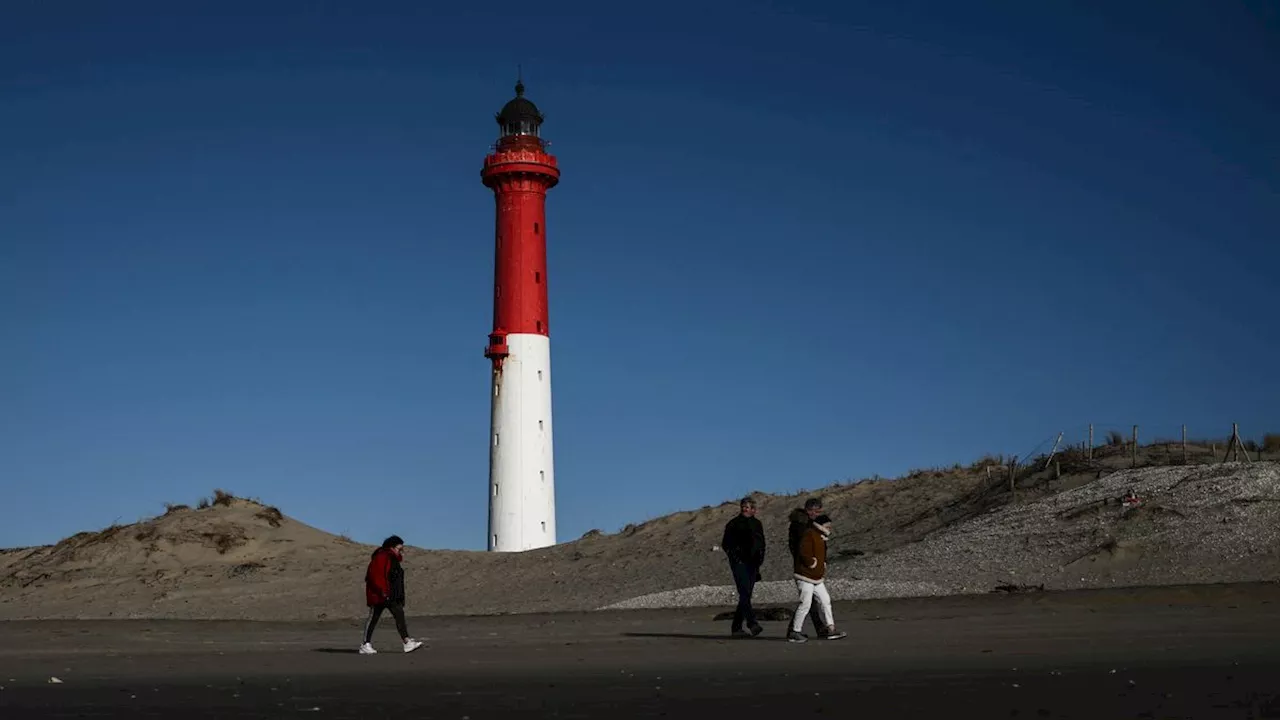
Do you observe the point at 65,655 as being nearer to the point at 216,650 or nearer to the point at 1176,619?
the point at 216,650

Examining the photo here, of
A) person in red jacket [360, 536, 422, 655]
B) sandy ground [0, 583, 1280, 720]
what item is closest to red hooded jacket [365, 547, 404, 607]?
person in red jacket [360, 536, 422, 655]

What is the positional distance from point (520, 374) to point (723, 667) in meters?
36.3

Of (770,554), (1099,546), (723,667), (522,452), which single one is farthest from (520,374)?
(723,667)

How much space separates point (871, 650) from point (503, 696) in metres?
6.74

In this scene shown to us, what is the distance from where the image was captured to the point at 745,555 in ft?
74.9

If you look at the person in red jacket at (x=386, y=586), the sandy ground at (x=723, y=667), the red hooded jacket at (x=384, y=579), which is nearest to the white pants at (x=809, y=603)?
the sandy ground at (x=723, y=667)

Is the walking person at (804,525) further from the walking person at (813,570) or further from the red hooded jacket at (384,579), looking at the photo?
the red hooded jacket at (384,579)

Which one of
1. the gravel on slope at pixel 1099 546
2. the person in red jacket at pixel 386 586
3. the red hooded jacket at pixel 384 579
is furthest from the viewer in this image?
the gravel on slope at pixel 1099 546

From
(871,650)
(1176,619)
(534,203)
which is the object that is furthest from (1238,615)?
(534,203)

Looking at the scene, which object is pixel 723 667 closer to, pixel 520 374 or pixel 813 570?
pixel 813 570

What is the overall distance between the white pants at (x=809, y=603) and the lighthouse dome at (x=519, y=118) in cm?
3587

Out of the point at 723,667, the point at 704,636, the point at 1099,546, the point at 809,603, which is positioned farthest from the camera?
the point at 1099,546

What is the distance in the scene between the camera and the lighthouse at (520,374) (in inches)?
2069

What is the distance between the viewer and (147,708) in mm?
12664
